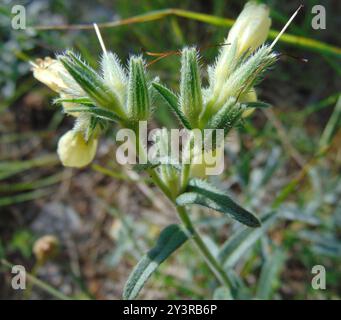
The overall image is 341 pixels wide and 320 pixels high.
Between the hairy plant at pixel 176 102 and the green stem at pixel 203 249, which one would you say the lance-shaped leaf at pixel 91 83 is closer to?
the hairy plant at pixel 176 102

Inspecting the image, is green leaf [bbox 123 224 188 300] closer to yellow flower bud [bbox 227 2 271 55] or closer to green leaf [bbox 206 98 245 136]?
green leaf [bbox 206 98 245 136]

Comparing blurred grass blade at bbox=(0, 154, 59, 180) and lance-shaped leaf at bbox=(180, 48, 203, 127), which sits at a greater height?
lance-shaped leaf at bbox=(180, 48, 203, 127)

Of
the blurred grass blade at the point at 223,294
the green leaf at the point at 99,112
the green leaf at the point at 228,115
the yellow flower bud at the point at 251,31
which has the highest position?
the yellow flower bud at the point at 251,31

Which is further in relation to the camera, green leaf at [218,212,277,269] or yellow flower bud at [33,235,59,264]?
yellow flower bud at [33,235,59,264]

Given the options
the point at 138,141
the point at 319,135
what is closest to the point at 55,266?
the point at 138,141

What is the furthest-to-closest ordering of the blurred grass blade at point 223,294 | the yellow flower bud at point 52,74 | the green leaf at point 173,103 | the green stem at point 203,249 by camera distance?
the blurred grass blade at point 223,294, the green stem at point 203,249, the yellow flower bud at point 52,74, the green leaf at point 173,103

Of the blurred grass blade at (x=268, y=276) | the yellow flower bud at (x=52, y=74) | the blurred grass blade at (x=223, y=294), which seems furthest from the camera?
the blurred grass blade at (x=268, y=276)

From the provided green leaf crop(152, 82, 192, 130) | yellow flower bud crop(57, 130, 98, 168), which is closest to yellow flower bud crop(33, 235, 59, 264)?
yellow flower bud crop(57, 130, 98, 168)

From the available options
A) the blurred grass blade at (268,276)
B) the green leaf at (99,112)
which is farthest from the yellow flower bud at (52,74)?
A: the blurred grass blade at (268,276)
